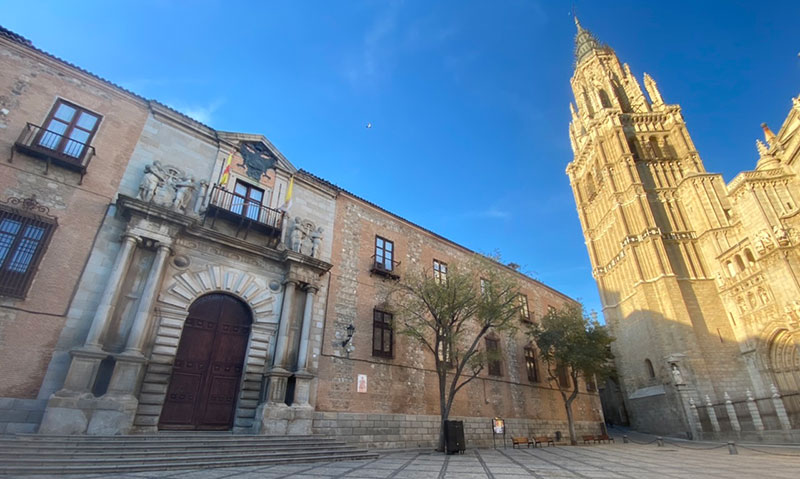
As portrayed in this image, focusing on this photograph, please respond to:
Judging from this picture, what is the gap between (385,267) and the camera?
17281 millimetres

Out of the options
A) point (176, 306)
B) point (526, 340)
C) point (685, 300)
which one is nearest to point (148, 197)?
point (176, 306)

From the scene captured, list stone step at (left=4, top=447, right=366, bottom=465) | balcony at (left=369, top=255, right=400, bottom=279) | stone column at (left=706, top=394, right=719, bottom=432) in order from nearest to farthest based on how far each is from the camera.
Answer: stone step at (left=4, top=447, right=366, bottom=465) < balcony at (left=369, top=255, right=400, bottom=279) < stone column at (left=706, top=394, right=719, bottom=432)

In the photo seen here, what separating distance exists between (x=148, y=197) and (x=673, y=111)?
48.5 metres

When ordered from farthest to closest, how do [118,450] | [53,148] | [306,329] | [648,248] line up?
[648,248], [306,329], [53,148], [118,450]

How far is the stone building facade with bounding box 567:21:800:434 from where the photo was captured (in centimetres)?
2172

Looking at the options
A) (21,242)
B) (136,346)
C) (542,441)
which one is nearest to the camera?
(21,242)

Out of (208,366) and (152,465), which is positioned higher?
(208,366)

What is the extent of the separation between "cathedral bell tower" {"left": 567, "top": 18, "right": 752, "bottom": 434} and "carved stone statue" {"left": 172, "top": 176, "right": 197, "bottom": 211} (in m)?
28.2

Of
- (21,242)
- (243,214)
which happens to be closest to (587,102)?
(243,214)

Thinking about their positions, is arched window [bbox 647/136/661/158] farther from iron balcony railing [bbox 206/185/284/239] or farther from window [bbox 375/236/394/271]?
iron balcony railing [bbox 206/185/284/239]

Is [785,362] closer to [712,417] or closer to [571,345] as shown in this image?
[712,417]

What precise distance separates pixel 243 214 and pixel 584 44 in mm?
60372

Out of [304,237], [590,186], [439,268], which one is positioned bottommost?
[304,237]

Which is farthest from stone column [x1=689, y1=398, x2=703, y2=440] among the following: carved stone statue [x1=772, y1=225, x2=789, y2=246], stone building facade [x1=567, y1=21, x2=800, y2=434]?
carved stone statue [x1=772, y1=225, x2=789, y2=246]
